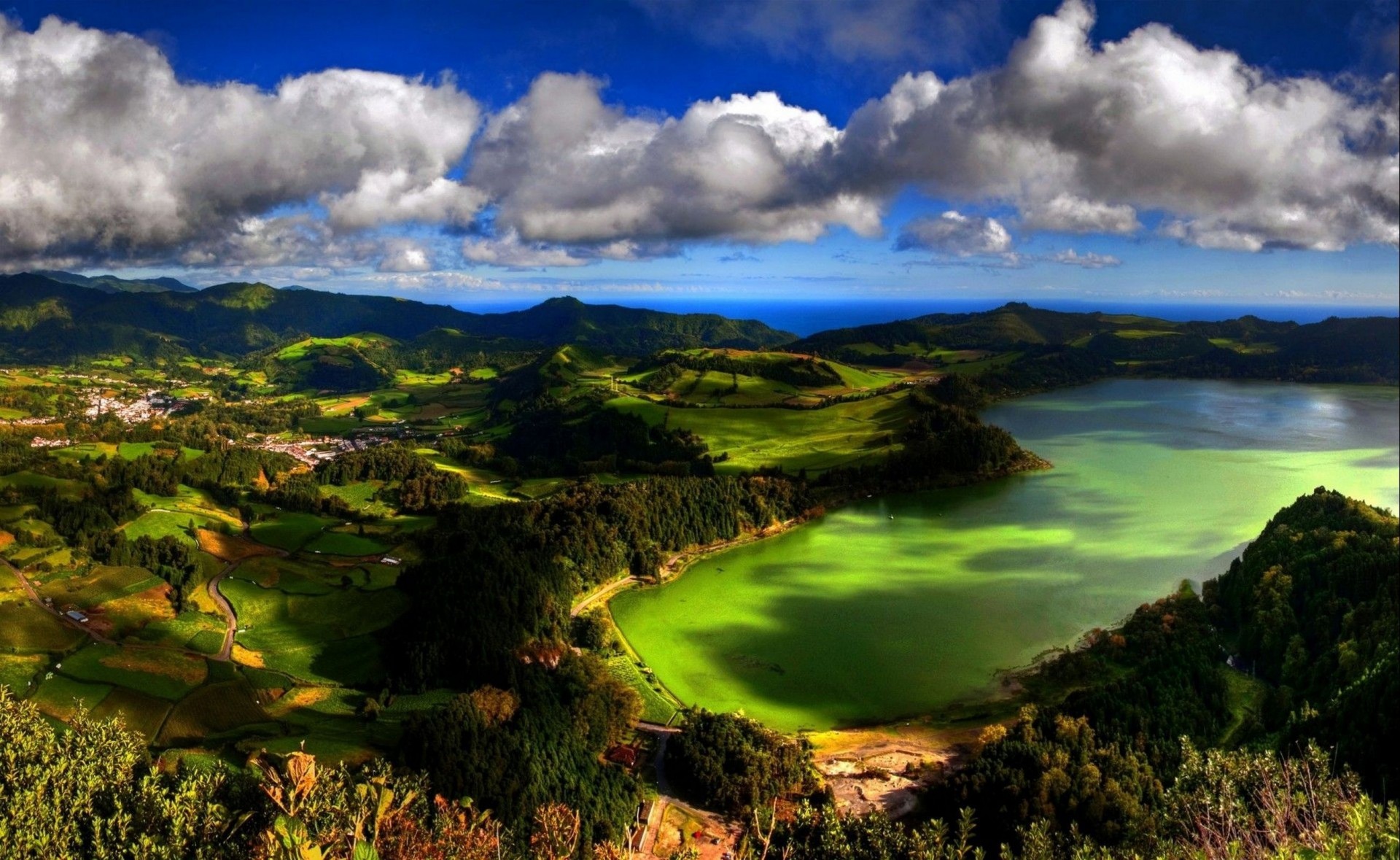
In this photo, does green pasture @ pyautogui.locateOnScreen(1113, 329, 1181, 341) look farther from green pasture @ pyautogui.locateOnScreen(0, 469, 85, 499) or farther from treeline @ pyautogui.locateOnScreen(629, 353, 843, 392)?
green pasture @ pyautogui.locateOnScreen(0, 469, 85, 499)

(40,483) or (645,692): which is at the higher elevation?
(40,483)

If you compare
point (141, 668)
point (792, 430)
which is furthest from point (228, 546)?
point (792, 430)

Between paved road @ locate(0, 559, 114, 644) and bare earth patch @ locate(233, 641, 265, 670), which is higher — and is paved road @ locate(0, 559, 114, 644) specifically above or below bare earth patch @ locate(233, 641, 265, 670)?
above

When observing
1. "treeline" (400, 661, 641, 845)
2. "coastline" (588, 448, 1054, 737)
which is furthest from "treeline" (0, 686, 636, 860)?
"coastline" (588, 448, 1054, 737)

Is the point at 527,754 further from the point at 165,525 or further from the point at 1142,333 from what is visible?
the point at 1142,333

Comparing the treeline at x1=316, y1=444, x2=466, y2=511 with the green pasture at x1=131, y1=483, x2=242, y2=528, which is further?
the treeline at x1=316, y1=444, x2=466, y2=511

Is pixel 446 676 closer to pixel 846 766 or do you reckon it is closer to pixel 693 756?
pixel 693 756

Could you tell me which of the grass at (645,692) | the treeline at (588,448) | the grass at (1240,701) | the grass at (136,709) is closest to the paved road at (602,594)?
the grass at (645,692)
